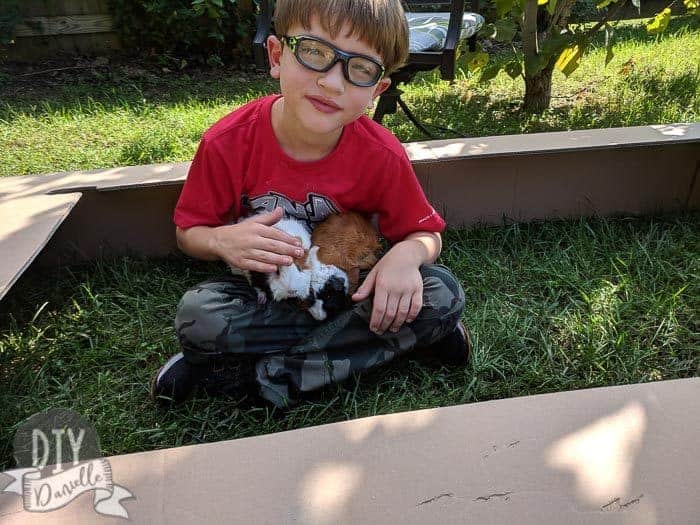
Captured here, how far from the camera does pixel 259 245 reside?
0.95 m

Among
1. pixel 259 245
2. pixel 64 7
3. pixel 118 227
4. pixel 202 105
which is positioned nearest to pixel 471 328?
pixel 259 245

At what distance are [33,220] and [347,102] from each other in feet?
2.10

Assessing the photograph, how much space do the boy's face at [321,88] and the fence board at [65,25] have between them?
10.9 ft

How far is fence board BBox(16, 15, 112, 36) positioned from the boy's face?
3.31m

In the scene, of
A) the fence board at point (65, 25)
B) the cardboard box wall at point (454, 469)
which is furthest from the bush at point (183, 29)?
the cardboard box wall at point (454, 469)

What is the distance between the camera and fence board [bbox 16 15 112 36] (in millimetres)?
3500

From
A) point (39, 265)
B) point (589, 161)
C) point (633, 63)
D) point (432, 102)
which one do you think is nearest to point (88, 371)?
point (39, 265)

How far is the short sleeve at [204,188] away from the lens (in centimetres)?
105

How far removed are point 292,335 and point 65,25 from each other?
3.54 m

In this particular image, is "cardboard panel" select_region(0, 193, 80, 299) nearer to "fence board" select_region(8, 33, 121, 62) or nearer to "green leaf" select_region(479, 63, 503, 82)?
"green leaf" select_region(479, 63, 503, 82)

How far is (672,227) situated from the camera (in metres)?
1.57

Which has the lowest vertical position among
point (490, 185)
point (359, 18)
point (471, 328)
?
point (471, 328)

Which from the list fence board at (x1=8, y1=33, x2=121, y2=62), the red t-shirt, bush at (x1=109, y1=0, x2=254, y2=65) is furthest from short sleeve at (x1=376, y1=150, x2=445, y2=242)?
fence board at (x1=8, y1=33, x2=121, y2=62)

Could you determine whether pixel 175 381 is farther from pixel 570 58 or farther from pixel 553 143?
pixel 570 58
